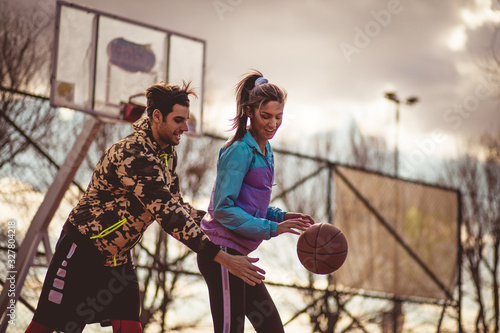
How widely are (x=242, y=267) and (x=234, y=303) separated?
0.35m

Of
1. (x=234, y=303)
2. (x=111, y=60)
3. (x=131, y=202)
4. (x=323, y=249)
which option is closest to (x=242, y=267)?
(x=234, y=303)

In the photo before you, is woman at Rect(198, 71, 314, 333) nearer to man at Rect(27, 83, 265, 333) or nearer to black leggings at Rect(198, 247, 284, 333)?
black leggings at Rect(198, 247, 284, 333)

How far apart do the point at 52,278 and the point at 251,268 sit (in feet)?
3.57

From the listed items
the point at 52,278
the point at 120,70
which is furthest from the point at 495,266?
the point at 52,278

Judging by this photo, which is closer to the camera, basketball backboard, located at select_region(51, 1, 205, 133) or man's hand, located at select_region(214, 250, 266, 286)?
man's hand, located at select_region(214, 250, 266, 286)

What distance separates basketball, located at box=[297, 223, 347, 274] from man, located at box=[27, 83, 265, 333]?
78 cm

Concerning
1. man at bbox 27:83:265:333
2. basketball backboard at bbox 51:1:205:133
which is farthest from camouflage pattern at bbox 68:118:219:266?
basketball backboard at bbox 51:1:205:133

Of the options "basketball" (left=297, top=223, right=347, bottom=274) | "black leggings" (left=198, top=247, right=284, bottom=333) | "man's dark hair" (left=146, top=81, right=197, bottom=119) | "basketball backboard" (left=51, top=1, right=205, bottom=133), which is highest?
"basketball backboard" (left=51, top=1, right=205, bottom=133)

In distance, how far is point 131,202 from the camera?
3121 millimetres

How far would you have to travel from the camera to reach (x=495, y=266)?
17.5 metres

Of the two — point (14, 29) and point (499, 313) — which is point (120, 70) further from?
point (499, 313)

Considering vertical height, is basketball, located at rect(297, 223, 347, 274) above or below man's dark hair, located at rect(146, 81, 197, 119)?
below

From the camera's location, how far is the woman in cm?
311

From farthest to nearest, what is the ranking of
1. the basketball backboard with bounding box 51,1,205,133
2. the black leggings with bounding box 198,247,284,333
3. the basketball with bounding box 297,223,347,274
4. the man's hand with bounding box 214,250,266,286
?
1. the basketball backboard with bounding box 51,1,205,133
2. the basketball with bounding box 297,223,347,274
3. the black leggings with bounding box 198,247,284,333
4. the man's hand with bounding box 214,250,266,286
